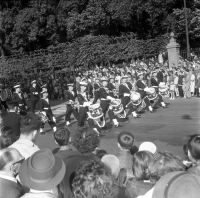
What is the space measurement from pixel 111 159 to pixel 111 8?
28.0 m

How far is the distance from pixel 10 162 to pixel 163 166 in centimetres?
157

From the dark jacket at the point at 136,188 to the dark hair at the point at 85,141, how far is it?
3.71 ft

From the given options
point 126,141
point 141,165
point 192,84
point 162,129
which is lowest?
point 162,129

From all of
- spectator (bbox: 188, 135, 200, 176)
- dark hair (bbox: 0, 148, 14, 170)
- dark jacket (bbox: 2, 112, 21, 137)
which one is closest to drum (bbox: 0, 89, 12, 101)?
dark jacket (bbox: 2, 112, 21, 137)

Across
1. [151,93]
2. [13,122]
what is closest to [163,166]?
[13,122]

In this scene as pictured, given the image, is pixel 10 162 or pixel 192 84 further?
pixel 192 84

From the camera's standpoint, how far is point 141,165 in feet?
12.0

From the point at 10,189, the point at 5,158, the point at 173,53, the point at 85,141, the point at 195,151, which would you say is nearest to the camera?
the point at 10,189

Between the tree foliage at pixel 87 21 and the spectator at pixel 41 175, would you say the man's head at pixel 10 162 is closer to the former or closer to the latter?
the spectator at pixel 41 175

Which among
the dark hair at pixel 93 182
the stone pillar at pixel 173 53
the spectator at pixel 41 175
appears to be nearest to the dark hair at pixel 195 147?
the dark hair at pixel 93 182

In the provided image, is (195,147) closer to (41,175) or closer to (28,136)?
(41,175)

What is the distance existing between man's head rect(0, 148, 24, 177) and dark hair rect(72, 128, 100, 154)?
104 cm

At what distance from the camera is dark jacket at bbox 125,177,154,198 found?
3301 mm

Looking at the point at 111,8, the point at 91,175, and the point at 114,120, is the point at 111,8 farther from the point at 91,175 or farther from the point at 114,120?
the point at 91,175
